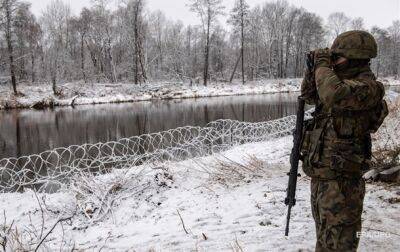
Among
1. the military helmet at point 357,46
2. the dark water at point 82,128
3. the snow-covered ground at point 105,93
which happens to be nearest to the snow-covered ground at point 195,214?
the military helmet at point 357,46

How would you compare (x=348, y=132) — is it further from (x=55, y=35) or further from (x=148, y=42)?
(x=148, y=42)

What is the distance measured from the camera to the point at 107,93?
34.4 m

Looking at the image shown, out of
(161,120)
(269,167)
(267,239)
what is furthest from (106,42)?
(267,239)

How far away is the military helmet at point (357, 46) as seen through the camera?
2.67 m

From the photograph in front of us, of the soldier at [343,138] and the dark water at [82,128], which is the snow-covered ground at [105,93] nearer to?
the dark water at [82,128]

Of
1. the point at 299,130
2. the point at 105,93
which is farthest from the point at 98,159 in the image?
Result: the point at 105,93

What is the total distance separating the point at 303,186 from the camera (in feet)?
17.8

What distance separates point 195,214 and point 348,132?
2686 millimetres

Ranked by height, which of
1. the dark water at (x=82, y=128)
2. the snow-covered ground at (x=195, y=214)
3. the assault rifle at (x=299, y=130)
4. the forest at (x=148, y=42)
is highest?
the forest at (x=148, y=42)

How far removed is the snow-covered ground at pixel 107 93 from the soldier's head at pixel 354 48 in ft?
102

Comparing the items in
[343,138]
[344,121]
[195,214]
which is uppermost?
[344,121]

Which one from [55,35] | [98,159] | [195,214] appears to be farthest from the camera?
[55,35]

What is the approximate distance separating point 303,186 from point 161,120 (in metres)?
14.0

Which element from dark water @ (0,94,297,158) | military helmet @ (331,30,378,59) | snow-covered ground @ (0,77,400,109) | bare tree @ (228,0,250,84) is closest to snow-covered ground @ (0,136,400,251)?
military helmet @ (331,30,378,59)
